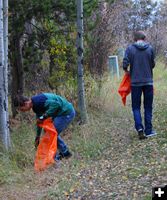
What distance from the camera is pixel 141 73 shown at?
845cm

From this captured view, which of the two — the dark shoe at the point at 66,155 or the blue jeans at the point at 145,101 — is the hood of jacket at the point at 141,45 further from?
the dark shoe at the point at 66,155

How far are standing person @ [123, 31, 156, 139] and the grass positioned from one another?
327mm

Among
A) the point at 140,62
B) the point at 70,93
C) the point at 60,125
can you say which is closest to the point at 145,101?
the point at 140,62

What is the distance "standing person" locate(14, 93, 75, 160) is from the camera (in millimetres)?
7721

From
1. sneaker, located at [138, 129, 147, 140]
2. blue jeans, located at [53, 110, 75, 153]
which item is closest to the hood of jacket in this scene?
sneaker, located at [138, 129, 147, 140]

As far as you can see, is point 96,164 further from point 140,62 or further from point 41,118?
point 140,62

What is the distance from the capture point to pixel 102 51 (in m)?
13.9

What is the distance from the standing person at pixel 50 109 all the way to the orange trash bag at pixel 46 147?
12cm

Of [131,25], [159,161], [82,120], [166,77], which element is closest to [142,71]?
[159,161]

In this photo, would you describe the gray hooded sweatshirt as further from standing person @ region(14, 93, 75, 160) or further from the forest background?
standing person @ region(14, 93, 75, 160)

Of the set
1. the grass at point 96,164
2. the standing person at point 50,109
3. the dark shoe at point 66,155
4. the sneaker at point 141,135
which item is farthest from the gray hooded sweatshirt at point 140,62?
the dark shoe at point 66,155

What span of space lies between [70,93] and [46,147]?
3.73m

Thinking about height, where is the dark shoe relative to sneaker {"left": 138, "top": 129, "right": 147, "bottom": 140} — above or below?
below

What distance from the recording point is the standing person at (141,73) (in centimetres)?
846
